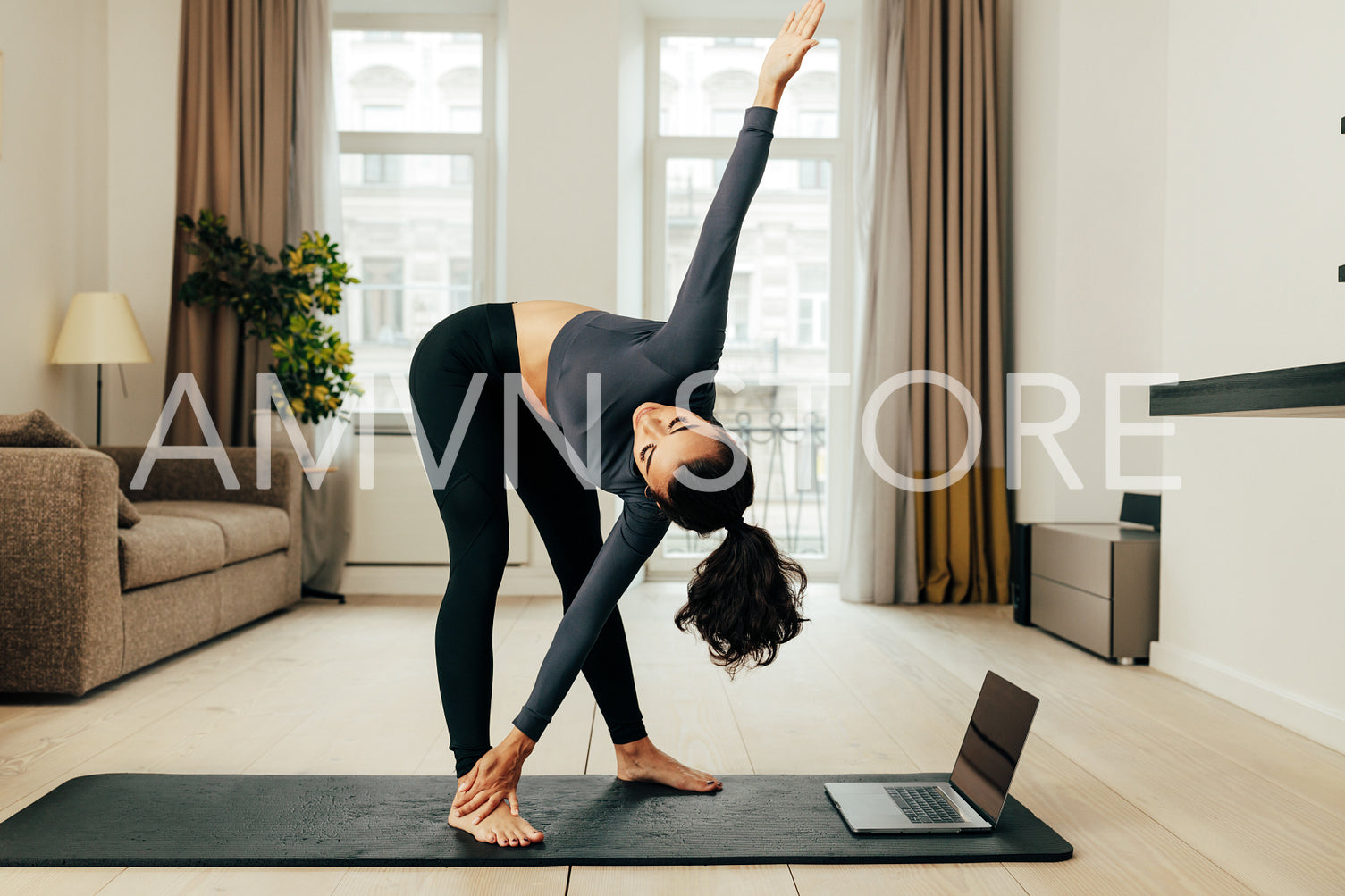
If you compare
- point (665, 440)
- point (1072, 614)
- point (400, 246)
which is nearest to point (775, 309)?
point (400, 246)

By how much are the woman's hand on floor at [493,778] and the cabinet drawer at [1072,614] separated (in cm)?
200

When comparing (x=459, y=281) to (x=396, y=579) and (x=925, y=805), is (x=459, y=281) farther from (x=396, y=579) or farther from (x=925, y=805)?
(x=925, y=805)

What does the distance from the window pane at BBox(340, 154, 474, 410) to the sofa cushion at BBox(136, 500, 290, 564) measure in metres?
1.01

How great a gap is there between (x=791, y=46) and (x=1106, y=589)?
6.76ft

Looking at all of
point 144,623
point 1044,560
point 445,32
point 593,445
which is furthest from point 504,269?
point 593,445

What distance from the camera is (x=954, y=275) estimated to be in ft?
12.7

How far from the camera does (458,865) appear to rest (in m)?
1.43

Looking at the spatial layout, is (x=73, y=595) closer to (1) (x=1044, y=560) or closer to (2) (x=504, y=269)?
(2) (x=504, y=269)

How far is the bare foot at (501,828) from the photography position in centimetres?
148

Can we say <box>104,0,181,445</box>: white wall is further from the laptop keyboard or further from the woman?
the laptop keyboard

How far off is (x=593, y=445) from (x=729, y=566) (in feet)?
0.94

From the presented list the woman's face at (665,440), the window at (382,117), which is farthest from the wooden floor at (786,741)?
the window at (382,117)

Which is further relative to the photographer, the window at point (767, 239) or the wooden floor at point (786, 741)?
the window at point (767, 239)

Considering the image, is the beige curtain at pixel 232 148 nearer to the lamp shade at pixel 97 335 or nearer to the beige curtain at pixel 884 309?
the lamp shade at pixel 97 335
